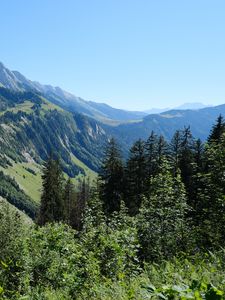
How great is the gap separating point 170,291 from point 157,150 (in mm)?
49830

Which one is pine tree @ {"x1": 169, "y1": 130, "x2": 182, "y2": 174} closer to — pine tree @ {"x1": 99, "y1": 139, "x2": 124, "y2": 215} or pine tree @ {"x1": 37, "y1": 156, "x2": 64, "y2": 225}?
pine tree @ {"x1": 99, "y1": 139, "x2": 124, "y2": 215}

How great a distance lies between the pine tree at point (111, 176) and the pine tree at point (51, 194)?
12981mm

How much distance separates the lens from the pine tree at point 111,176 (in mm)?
53062

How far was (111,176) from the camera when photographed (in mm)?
54188

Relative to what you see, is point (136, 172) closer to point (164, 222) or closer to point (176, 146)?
point (176, 146)

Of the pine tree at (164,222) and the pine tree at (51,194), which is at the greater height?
the pine tree at (164,222)

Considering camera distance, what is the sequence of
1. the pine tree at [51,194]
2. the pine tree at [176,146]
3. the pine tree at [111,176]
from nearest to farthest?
1. the pine tree at [176,146]
2. the pine tree at [111,176]
3. the pine tree at [51,194]

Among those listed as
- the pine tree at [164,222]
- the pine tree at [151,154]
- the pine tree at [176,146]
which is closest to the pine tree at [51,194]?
the pine tree at [151,154]

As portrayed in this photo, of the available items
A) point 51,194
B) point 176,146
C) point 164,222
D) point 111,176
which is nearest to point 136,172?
point 111,176

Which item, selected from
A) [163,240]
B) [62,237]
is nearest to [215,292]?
[62,237]

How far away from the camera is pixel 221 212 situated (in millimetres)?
17141

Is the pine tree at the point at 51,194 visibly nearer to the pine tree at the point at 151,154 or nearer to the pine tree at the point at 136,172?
the pine tree at the point at 136,172

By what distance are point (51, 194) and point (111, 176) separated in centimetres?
1544

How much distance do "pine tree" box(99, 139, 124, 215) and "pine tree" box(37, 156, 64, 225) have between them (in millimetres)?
12981
